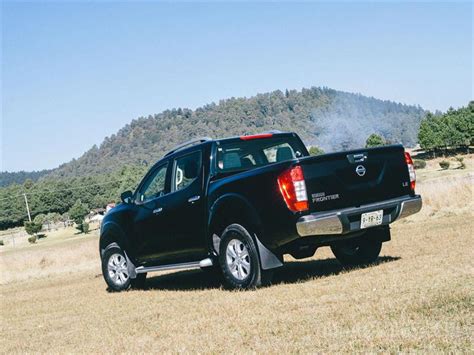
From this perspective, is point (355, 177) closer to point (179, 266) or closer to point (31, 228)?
point (179, 266)

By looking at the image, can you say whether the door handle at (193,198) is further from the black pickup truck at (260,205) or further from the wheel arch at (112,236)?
the wheel arch at (112,236)

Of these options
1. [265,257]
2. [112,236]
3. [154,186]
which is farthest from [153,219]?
[265,257]

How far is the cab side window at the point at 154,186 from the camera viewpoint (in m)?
9.58

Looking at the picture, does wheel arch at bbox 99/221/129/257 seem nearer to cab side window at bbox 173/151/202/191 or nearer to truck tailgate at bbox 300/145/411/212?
cab side window at bbox 173/151/202/191

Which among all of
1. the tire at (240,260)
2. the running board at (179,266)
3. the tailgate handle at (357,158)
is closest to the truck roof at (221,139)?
the tire at (240,260)

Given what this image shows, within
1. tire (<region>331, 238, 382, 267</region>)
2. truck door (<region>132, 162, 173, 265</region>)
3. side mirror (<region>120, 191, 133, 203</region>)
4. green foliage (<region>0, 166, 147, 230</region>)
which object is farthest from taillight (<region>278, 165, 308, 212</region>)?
green foliage (<region>0, 166, 147, 230</region>)

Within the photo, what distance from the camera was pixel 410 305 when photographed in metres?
5.38

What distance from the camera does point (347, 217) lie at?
7461 mm

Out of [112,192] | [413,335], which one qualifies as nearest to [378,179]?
[413,335]

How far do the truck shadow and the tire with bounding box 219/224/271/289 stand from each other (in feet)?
1.78

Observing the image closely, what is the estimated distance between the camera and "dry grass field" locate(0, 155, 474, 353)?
15.0ft

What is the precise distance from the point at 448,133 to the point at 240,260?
347 feet

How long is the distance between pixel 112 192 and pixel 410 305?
476ft

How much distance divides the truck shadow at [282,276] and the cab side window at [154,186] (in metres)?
1.43
